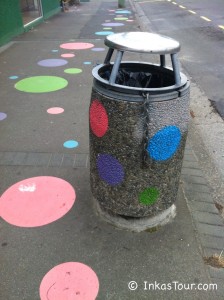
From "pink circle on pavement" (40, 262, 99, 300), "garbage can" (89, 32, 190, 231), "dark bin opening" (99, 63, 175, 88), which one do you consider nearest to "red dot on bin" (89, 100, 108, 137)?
"garbage can" (89, 32, 190, 231)

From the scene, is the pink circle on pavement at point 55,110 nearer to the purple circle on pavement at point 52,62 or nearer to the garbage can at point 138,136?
the garbage can at point 138,136

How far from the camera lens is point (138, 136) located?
87.6 inches

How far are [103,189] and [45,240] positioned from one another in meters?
0.63

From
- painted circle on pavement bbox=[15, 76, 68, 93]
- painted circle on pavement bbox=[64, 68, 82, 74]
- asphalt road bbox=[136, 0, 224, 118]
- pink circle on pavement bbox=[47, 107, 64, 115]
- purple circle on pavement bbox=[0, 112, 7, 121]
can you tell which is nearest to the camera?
purple circle on pavement bbox=[0, 112, 7, 121]

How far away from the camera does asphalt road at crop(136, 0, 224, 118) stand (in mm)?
6789

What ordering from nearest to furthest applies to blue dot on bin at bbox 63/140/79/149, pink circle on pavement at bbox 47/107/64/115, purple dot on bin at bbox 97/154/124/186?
purple dot on bin at bbox 97/154/124/186 → blue dot on bin at bbox 63/140/79/149 → pink circle on pavement at bbox 47/107/64/115

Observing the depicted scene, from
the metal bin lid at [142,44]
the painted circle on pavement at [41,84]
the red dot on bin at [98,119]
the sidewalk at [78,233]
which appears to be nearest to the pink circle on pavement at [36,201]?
the sidewalk at [78,233]

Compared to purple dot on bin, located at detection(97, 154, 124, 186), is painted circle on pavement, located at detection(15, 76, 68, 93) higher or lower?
lower

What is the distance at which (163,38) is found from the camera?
2389mm

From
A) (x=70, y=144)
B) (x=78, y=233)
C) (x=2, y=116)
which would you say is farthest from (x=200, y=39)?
(x=78, y=233)

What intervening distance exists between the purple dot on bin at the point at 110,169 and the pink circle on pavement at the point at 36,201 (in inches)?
24.6

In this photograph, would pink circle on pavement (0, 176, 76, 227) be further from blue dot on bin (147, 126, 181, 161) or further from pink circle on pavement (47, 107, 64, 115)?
pink circle on pavement (47, 107, 64, 115)

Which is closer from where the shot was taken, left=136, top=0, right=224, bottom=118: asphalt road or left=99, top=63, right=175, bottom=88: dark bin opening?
left=99, top=63, right=175, bottom=88: dark bin opening

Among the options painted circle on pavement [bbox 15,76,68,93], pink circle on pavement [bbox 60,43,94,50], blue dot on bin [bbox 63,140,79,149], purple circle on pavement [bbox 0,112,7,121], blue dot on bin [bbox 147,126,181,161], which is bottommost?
pink circle on pavement [bbox 60,43,94,50]
